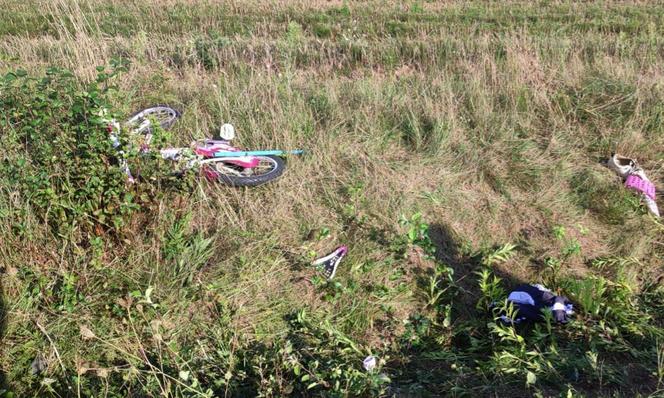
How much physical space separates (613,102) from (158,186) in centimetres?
394

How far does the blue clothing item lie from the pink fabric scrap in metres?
1.38

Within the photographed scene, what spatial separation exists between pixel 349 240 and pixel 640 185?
2.26 meters

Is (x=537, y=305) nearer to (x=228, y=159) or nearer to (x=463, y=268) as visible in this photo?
(x=463, y=268)

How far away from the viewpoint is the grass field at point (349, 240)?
8.54 feet

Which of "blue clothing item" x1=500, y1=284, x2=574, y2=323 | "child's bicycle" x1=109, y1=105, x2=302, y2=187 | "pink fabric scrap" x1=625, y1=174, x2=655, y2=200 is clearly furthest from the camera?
"pink fabric scrap" x1=625, y1=174, x2=655, y2=200

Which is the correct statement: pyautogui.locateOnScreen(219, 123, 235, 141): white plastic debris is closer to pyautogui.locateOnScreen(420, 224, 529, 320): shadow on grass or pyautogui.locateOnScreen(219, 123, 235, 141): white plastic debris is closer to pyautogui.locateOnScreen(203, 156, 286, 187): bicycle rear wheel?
pyautogui.locateOnScreen(203, 156, 286, 187): bicycle rear wheel

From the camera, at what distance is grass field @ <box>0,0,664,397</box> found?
260 centimetres

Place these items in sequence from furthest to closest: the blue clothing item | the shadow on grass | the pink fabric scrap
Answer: the pink fabric scrap
the shadow on grass
the blue clothing item

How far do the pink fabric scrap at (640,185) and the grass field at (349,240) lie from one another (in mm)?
91

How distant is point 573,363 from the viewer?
8.29 ft

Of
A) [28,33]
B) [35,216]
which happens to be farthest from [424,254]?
[28,33]

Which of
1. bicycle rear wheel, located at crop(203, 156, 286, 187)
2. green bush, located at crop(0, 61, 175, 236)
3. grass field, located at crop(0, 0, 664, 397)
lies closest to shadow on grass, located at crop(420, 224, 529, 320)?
grass field, located at crop(0, 0, 664, 397)

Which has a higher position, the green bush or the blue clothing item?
the green bush

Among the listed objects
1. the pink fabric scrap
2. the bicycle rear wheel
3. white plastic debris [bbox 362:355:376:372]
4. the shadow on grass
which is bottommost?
the shadow on grass
